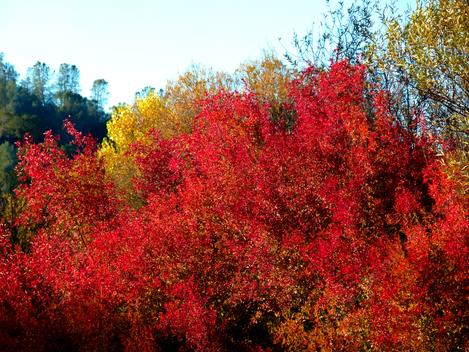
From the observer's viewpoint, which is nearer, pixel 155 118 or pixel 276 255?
pixel 276 255

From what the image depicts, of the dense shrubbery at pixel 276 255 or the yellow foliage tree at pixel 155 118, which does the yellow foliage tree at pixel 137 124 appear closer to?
the yellow foliage tree at pixel 155 118

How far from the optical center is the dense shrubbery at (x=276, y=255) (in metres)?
17.3

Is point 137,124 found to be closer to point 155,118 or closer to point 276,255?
point 155,118

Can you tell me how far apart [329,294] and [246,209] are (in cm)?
556

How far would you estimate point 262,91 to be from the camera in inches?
1563

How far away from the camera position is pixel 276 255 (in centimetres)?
2092

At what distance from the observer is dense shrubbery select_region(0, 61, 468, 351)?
17.3 m

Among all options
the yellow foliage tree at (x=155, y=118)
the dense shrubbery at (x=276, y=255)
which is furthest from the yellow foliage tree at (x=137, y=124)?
the dense shrubbery at (x=276, y=255)

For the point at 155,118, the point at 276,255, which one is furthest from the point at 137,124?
the point at 276,255

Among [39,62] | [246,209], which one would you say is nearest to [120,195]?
[246,209]

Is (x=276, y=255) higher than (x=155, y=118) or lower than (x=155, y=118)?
lower

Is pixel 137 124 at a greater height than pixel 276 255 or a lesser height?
greater

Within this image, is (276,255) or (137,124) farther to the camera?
(137,124)

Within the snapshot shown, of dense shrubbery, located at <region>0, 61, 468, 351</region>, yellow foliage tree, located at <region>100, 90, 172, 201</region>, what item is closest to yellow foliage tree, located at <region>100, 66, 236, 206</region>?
yellow foliage tree, located at <region>100, 90, 172, 201</region>
